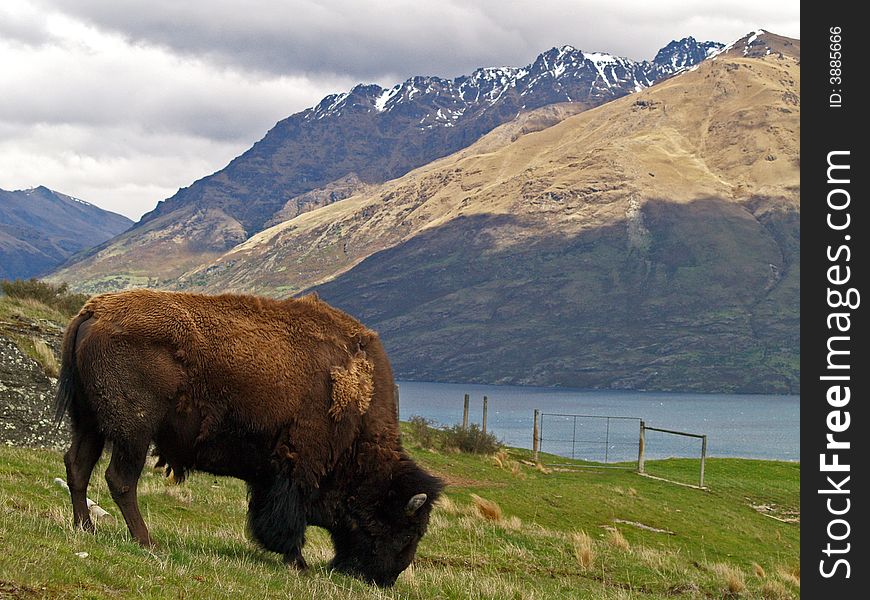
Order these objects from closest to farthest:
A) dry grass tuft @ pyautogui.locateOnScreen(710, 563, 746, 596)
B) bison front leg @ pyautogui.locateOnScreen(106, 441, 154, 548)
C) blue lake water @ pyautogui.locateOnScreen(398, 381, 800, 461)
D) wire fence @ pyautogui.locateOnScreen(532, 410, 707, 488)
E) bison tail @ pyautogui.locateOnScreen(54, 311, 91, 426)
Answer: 1. bison front leg @ pyautogui.locateOnScreen(106, 441, 154, 548)
2. bison tail @ pyautogui.locateOnScreen(54, 311, 91, 426)
3. dry grass tuft @ pyautogui.locateOnScreen(710, 563, 746, 596)
4. wire fence @ pyautogui.locateOnScreen(532, 410, 707, 488)
5. blue lake water @ pyautogui.locateOnScreen(398, 381, 800, 461)

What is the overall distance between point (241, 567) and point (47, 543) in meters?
2.05

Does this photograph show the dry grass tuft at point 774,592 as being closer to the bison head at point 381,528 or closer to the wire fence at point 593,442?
the bison head at point 381,528

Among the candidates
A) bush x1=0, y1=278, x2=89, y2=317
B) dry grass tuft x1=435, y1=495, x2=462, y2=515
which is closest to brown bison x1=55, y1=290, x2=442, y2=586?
dry grass tuft x1=435, y1=495, x2=462, y2=515

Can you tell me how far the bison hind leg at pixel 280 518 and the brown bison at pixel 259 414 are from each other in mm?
15

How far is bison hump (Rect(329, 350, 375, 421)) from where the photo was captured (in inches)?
419

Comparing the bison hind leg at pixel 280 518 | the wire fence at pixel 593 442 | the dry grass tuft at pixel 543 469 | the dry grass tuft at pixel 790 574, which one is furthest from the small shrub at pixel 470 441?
the bison hind leg at pixel 280 518

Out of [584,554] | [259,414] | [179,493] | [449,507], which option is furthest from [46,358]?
[259,414]

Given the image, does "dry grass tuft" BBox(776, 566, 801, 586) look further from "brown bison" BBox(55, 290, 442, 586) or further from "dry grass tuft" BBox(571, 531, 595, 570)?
"brown bison" BBox(55, 290, 442, 586)

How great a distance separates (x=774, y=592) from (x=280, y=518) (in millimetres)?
10475

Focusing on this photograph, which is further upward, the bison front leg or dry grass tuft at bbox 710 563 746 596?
the bison front leg

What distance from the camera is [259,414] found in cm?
1013

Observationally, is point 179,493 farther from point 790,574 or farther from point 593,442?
point 593,442

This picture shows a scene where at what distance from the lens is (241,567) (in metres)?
9.38

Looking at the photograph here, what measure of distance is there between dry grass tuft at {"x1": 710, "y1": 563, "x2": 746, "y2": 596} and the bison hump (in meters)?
8.49
